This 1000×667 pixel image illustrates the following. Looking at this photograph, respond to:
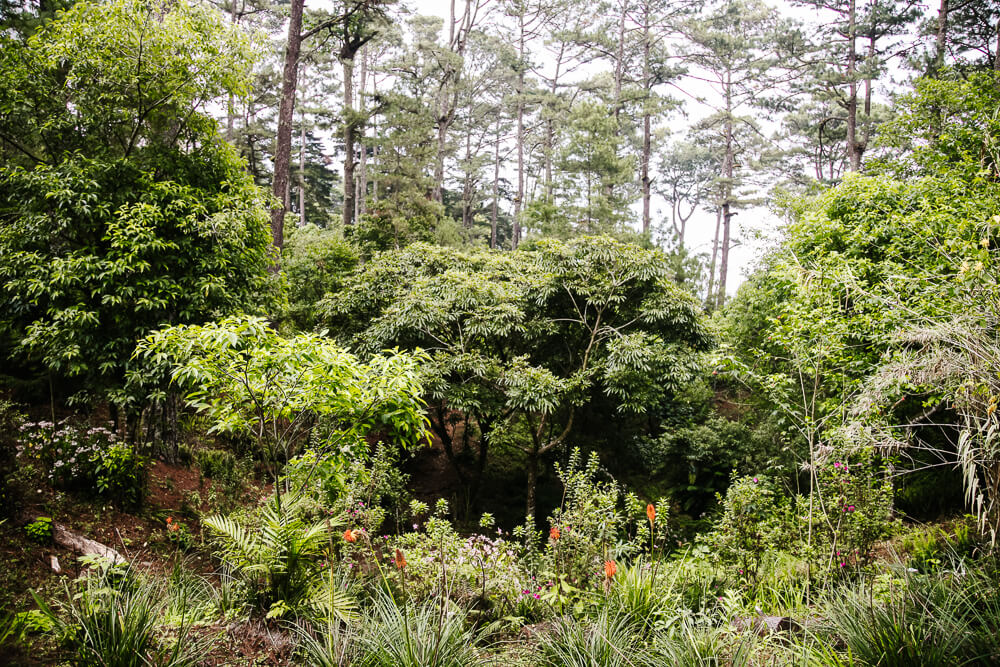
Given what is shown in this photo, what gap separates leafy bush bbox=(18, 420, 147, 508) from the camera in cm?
516

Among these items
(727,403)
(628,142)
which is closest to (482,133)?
(628,142)

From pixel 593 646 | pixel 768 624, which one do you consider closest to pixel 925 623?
pixel 768 624

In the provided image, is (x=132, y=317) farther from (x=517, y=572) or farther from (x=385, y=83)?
(x=385, y=83)

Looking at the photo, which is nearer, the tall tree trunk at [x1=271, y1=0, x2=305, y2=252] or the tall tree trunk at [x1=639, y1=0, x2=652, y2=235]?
the tall tree trunk at [x1=271, y1=0, x2=305, y2=252]

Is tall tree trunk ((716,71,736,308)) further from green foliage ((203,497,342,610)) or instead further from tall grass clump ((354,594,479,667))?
tall grass clump ((354,594,479,667))

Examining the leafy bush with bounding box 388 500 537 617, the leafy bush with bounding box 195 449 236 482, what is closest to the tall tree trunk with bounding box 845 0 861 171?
the leafy bush with bounding box 388 500 537 617

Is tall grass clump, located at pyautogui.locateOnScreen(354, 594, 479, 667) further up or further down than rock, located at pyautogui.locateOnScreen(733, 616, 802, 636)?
further up

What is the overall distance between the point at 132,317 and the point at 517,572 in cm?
450

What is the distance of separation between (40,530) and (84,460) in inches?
40.4

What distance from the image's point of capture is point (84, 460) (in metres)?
5.25

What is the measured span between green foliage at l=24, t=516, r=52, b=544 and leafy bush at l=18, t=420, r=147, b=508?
0.77 metres

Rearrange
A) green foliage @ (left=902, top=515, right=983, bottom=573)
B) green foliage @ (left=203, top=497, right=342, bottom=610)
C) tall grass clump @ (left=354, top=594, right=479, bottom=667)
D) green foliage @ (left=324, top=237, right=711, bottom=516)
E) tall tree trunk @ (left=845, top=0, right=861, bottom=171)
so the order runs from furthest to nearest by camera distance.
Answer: tall tree trunk @ (left=845, top=0, right=861, bottom=171) → green foliage @ (left=324, top=237, right=711, bottom=516) → green foliage @ (left=902, top=515, right=983, bottom=573) → green foliage @ (left=203, top=497, right=342, bottom=610) → tall grass clump @ (left=354, top=594, right=479, bottom=667)

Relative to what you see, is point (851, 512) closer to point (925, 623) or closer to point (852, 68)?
point (925, 623)

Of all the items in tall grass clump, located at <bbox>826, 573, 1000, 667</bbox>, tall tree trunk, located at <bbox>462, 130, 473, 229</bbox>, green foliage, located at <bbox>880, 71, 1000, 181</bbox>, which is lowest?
tall grass clump, located at <bbox>826, 573, 1000, 667</bbox>
